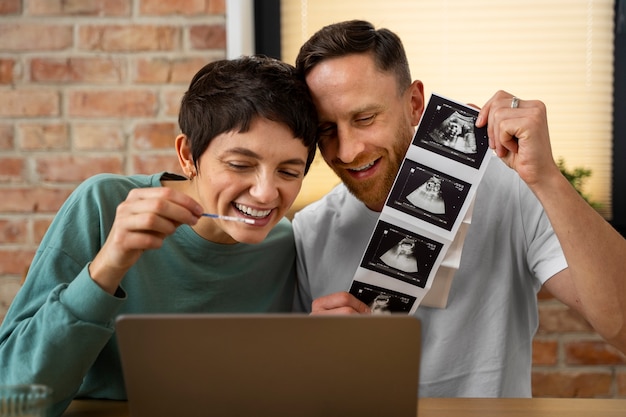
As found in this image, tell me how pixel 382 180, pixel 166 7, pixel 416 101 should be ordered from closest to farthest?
pixel 382 180
pixel 416 101
pixel 166 7

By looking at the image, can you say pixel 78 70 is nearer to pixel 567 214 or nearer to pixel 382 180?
pixel 382 180

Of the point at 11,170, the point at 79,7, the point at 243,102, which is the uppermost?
the point at 79,7

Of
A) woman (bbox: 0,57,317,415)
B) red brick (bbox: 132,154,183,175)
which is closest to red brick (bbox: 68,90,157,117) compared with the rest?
red brick (bbox: 132,154,183,175)

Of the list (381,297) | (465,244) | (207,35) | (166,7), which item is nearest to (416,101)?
(465,244)

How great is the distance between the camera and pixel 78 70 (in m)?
2.16

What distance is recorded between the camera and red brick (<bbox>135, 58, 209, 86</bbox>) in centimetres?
216

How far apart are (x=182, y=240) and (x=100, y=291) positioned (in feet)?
1.22

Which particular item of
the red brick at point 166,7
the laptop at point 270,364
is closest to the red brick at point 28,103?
the red brick at point 166,7

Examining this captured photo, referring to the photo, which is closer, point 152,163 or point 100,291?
point 100,291

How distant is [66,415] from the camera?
1.10 m

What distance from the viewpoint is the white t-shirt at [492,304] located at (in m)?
1.47

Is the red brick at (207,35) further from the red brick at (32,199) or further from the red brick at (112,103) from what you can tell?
the red brick at (32,199)

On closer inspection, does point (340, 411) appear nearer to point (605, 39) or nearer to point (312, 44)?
point (312, 44)

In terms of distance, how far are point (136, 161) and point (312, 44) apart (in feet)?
2.88
